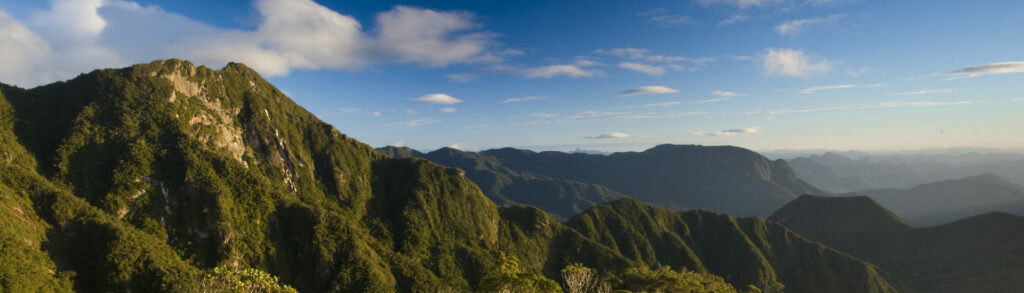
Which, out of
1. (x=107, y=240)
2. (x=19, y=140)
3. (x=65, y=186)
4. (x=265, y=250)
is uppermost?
(x=19, y=140)

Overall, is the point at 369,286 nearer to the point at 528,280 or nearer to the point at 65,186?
the point at 65,186

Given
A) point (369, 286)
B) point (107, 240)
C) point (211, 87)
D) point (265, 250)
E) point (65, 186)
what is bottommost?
point (369, 286)

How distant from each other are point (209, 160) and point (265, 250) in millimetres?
45882

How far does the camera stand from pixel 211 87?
19625 centimetres

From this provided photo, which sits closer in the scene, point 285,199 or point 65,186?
point 65,186

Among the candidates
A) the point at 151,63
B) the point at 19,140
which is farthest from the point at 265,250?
the point at 151,63

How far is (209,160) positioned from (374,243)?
78.7 meters

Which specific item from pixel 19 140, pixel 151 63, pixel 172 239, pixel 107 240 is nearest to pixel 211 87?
pixel 151 63

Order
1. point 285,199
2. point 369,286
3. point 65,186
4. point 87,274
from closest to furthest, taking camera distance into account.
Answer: point 87,274 → point 65,186 → point 369,286 → point 285,199

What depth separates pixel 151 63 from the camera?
598 ft

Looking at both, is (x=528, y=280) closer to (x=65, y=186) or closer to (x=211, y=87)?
→ (x=65, y=186)

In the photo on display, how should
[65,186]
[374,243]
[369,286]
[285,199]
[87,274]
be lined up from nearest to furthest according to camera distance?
[87,274]
[65,186]
[369,286]
[285,199]
[374,243]

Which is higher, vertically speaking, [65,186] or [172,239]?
[65,186]

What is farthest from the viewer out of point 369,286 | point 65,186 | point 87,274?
point 369,286
